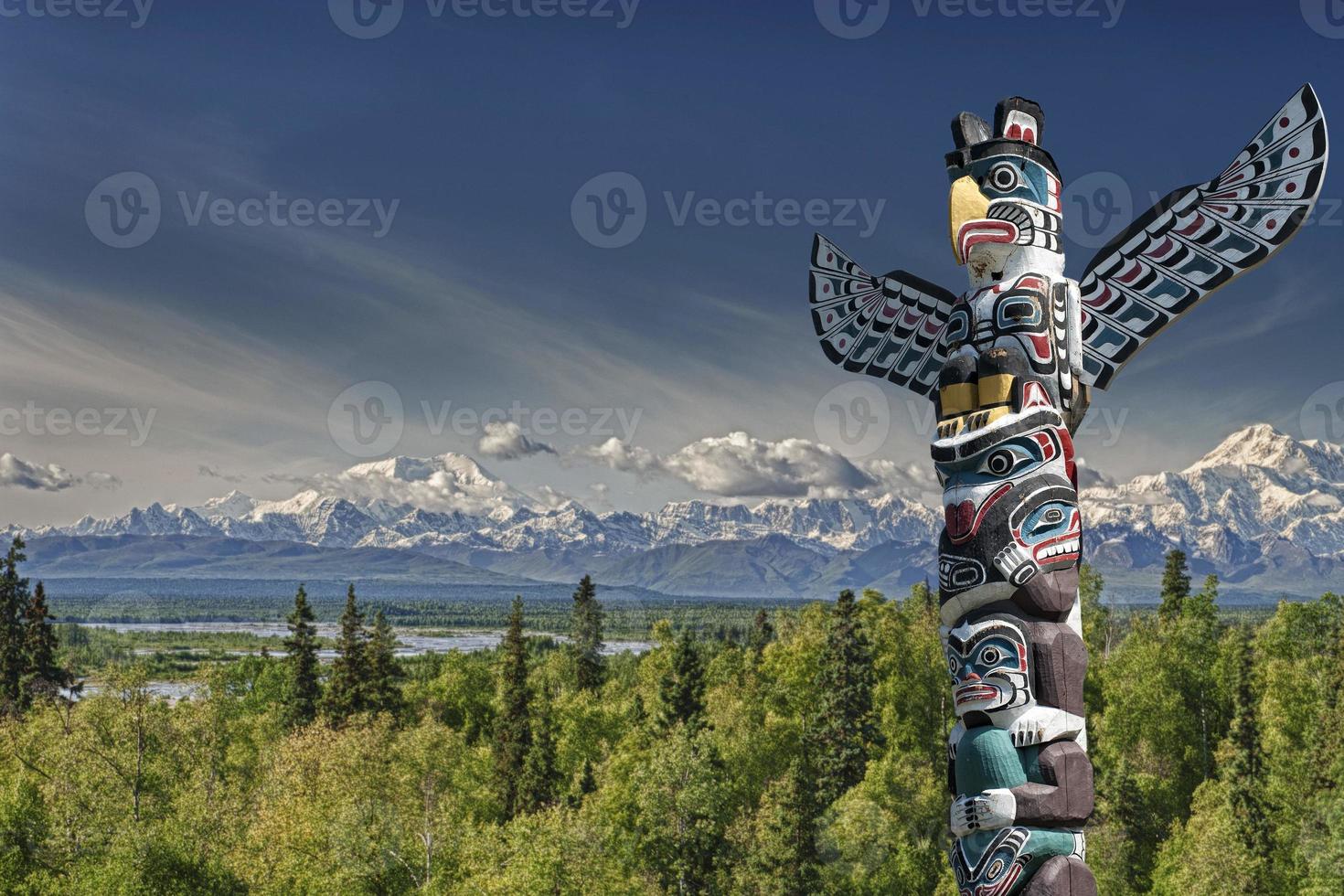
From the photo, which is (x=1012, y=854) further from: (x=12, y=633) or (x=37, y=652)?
(x=12, y=633)

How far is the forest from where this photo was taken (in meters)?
32.4

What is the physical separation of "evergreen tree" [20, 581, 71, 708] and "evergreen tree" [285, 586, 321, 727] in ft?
45.0

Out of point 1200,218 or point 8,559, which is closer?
point 1200,218

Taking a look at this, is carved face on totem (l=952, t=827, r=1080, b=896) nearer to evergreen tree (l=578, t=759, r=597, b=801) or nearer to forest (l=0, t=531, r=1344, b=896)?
forest (l=0, t=531, r=1344, b=896)

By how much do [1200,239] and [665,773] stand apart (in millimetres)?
35288

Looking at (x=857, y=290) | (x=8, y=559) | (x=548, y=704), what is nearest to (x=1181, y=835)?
(x=857, y=290)

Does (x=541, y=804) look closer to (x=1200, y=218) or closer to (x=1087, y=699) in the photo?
(x=1087, y=699)

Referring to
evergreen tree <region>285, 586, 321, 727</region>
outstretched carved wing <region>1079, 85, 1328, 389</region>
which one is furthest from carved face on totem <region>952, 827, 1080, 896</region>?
evergreen tree <region>285, 586, 321, 727</region>

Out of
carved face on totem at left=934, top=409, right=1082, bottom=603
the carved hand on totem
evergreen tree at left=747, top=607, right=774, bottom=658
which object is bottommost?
evergreen tree at left=747, top=607, right=774, bottom=658

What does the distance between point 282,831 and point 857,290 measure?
27.7 m

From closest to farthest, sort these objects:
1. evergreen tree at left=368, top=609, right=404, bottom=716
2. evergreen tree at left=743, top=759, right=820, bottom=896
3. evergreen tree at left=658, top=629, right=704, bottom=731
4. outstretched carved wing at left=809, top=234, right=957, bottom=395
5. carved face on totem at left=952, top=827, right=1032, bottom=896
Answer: carved face on totem at left=952, top=827, right=1032, bottom=896
outstretched carved wing at left=809, top=234, right=957, bottom=395
evergreen tree at left=743, top=759, right=820, bottom=896
evergreen tree at left=658, top=629, right=704, bottom=731
evergreen tree at left=368, top=609, right=404, bottom=716

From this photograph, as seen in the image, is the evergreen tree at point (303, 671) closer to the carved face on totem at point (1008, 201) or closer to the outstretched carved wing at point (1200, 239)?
the carved face on totem at point (1008, 201)

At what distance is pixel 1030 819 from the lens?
40.0ft

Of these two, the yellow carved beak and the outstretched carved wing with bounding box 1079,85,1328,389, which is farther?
the yellow carved beak
